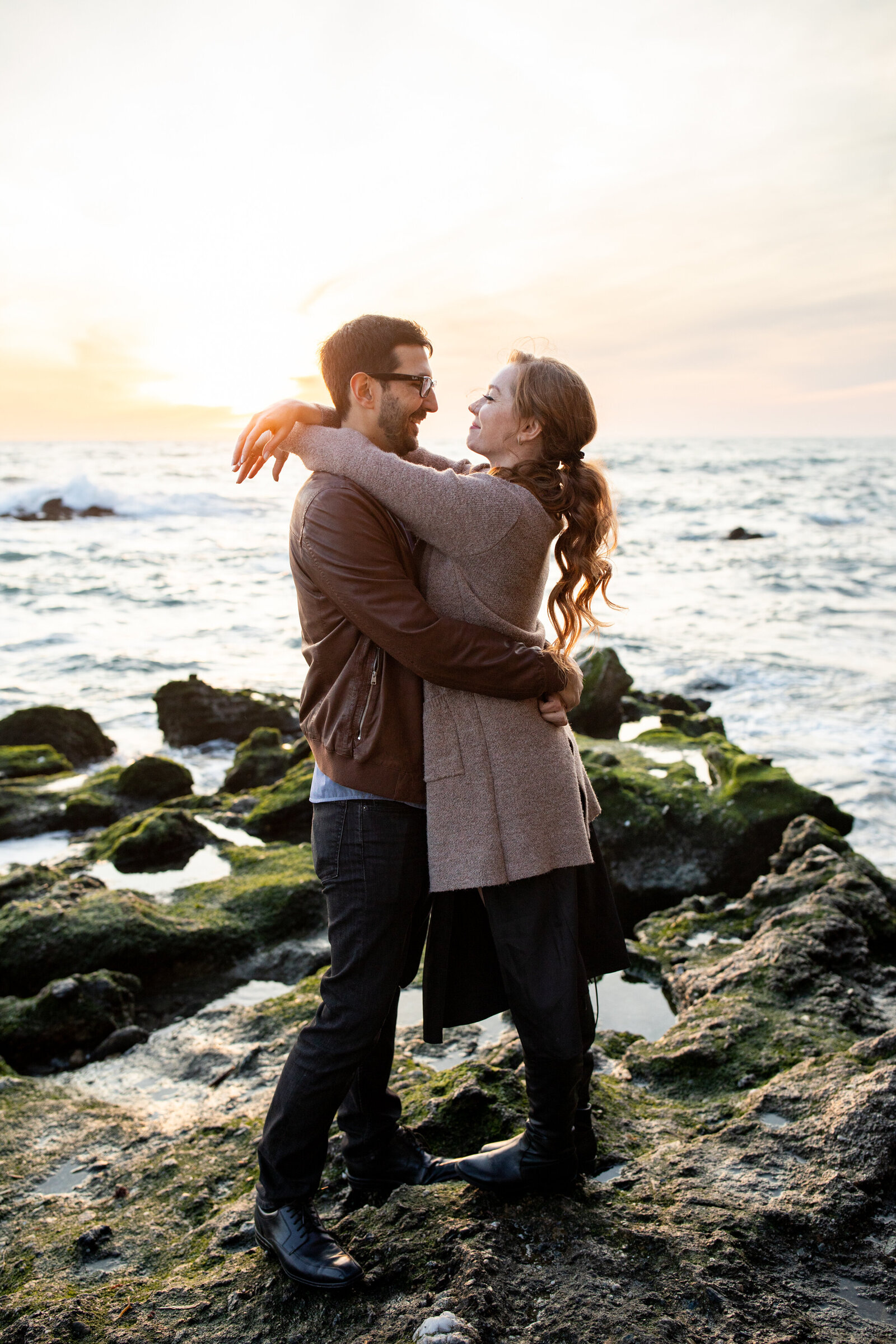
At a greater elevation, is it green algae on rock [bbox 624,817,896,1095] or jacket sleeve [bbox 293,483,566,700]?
jacket sleeve [bbox 293,483,566,700]

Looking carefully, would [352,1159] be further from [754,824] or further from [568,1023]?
[754,824]

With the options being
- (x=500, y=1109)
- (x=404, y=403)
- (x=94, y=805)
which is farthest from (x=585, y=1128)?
(x=94, y=805)

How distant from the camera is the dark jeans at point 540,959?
300 centimetres

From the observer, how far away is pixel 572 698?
3.15 metres

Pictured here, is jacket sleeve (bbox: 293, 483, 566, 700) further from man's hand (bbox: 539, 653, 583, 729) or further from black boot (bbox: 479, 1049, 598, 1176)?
black boot (bbox: 479, 1049, 598, 1176)

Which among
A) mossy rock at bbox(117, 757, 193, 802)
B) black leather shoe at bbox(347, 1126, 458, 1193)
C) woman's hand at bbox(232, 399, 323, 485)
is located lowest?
mossy rock at bbox(117, 757, 193, 802)

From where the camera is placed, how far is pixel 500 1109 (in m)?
3.65

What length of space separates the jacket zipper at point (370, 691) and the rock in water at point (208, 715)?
9252 mm

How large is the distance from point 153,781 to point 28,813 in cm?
120

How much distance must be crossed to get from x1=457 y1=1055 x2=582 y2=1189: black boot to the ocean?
89.8 inches

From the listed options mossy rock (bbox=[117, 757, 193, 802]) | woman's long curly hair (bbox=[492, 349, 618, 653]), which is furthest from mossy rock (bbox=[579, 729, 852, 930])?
mossy rock (bbox=[117, 757, 193, 802])

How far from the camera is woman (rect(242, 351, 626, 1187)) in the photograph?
290 cm

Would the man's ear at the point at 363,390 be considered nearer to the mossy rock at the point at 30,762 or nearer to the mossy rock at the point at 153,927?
the mossy rock at the point at 153,927

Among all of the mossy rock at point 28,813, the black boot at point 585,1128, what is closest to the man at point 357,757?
the black boot at point 585,1128
